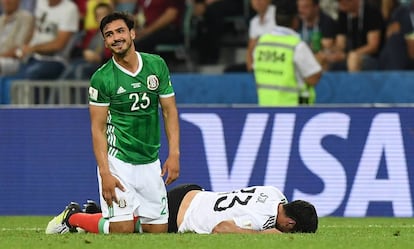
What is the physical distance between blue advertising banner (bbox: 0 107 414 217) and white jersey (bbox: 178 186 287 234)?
3219mm

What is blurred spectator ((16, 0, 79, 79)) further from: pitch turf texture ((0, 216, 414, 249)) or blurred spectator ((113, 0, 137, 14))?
pitch turf texture ((0, 216, 414, 249))

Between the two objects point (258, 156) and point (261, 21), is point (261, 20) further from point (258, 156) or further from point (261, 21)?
point (258, 156)

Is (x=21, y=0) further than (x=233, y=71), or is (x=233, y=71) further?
(x=21, y=0)

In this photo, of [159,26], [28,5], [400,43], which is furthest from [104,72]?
[28,5]

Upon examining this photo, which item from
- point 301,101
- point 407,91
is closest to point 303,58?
point 301,101

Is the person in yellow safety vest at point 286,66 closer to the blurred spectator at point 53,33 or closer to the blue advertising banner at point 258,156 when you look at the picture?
the blue advertising banner at point 258,156

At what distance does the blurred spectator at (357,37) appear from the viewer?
1866 centimetres

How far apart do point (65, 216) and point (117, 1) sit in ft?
29.8

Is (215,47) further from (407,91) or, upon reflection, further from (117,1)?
(407,91)

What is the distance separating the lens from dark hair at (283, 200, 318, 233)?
11.7 meters

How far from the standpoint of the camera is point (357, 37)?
62.2 feet

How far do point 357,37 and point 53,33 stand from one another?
4.54 m

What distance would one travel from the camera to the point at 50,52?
2061 centimetres

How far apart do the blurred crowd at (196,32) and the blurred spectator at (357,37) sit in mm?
13
